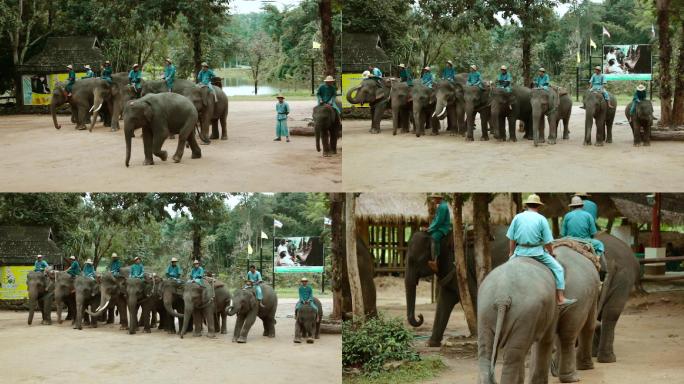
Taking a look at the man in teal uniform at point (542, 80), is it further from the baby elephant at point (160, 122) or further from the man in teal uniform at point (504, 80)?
the baby elephant at point (160, 122)

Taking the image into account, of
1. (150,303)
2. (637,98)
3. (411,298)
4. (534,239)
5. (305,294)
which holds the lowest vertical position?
Result: (150,303)

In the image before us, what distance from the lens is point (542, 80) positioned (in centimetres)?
1258

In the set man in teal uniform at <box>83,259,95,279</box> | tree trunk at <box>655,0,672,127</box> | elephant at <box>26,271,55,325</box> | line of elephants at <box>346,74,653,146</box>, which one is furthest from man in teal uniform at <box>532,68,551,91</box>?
elephant at <box>26,271,55,325</box>

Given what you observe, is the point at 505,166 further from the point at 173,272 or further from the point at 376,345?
the point at 173,272

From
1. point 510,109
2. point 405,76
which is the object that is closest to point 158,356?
point 405,76

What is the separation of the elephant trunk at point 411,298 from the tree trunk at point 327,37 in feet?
7.91

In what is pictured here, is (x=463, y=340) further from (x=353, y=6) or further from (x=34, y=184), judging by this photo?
(x=34, y=184)

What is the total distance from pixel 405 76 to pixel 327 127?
1763mm

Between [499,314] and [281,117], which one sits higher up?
[281,117]

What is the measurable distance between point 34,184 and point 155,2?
2.36m

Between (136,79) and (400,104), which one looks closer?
(136,79)

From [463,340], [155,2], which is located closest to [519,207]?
[463,340]

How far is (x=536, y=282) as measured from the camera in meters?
7.78

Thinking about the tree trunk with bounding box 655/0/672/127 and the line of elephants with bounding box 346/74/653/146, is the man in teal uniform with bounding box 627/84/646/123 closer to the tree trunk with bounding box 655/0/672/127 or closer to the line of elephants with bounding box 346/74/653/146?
the line of elephants with bounding box 346/74/653/146
